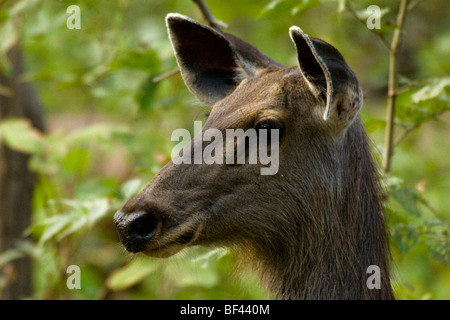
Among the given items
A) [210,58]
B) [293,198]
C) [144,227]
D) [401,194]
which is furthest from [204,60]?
[401,194]

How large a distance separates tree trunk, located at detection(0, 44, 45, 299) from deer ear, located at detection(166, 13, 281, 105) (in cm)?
341

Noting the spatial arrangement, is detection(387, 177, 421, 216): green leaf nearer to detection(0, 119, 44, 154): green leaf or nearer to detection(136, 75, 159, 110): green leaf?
detection(136, 75, 159, 110): green leaf

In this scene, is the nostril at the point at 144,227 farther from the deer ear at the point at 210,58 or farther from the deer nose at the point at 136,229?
the deer ear at the point at 210,58

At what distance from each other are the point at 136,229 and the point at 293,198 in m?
0.94

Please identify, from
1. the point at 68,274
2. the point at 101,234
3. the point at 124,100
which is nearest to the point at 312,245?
the point at 68,274

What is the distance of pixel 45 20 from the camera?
22.8 ft

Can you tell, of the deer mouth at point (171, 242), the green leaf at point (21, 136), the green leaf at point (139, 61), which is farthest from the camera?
the green leaf at point (21, 136)

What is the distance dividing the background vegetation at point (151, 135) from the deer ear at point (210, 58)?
238 mm

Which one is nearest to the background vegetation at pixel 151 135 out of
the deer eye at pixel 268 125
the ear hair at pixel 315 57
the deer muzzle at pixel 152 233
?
the deer muzzle at pixel 152 233

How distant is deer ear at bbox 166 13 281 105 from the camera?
15.1ft

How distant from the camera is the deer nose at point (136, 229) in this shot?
3719 mm

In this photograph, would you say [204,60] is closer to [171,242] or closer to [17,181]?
[171,242]

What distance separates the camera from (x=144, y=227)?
377 cm

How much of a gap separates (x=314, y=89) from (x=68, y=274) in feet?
12.0
